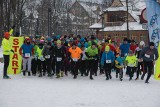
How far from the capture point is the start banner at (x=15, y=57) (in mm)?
16812

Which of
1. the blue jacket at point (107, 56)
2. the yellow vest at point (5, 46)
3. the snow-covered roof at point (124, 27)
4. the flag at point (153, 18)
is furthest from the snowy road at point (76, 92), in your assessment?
the snow-covered roof at point (124, 27)

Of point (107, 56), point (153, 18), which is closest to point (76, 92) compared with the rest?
point (153, 18)

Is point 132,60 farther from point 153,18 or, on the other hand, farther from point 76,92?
point 76,92

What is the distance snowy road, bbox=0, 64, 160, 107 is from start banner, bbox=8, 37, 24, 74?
0.89 metres

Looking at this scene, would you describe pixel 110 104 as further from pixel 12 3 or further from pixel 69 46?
pixel 12 3

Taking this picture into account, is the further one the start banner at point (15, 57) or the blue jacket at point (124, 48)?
the blue jacket at point (124, 48)

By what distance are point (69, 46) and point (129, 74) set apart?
3098 millimetres

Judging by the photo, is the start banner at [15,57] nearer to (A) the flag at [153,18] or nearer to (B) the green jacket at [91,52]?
(B) the green jacket at [91,52]

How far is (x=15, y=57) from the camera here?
16891mm

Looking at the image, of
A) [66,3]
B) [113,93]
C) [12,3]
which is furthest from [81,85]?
[66,3]

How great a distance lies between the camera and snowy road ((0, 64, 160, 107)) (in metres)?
10.6

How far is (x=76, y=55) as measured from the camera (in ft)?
53.4

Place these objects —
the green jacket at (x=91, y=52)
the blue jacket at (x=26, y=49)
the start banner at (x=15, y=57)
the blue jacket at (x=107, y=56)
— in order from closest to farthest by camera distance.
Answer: the blue jacket at (x=107, y=56), the green jacket at (x=91, y=52), the blue jacket at (x=26, y=49), the start banner at (x=15, y=57)

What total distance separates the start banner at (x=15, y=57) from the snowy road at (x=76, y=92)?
894mm
